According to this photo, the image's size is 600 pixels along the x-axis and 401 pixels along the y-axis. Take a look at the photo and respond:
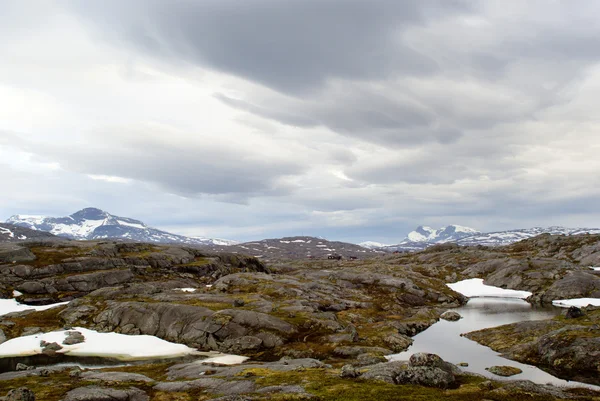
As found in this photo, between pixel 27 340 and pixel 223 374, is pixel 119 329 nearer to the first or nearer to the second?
pixel 27 340

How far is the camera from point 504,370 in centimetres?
5806

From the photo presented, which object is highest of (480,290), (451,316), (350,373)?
(350,373)

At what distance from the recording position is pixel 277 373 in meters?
52.4

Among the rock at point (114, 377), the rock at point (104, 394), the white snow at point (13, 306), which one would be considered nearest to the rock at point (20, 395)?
the rock at point (104, 394)

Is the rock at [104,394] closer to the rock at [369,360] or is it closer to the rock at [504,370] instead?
the rock at [369,360]

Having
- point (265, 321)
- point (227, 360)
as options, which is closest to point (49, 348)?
point (227, 360)

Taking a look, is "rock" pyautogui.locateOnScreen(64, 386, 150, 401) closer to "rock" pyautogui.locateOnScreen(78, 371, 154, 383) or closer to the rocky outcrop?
"rock" pyautogui.locateOnScreen(78, 371, 154, 383)

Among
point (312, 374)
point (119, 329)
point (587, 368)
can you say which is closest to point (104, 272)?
point (119, 329)

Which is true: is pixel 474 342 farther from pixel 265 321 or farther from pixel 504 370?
pixel 265 321

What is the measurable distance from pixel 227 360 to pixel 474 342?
173 ft

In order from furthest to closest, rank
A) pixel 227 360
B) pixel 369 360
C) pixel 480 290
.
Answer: pixel 480 290 < pixel 227 360 < pixel 369 360

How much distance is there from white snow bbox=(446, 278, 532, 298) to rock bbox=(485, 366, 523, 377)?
106m

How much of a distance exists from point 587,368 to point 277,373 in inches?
1801

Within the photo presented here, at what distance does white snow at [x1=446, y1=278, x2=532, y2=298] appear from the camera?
6119 inches
